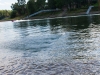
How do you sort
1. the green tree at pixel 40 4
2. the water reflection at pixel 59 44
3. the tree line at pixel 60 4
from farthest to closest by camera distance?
the green tree at pixel 40 4
the tree line at pixel 60 4
the water reflection at pixel 59 44

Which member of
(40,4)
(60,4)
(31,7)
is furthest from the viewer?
(40,4)

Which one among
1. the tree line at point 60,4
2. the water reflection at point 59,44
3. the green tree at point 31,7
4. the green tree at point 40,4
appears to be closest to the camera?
the water reflection at point 59,44

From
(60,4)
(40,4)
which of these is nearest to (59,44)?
(60,4)

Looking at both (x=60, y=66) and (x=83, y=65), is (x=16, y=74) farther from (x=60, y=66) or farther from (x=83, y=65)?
(x=83, y=65)

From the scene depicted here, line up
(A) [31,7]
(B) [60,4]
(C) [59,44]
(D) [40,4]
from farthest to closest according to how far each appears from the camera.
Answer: (D) [40,4] → (A) [31,7] → (B) [60,4] → (C) [59,44]

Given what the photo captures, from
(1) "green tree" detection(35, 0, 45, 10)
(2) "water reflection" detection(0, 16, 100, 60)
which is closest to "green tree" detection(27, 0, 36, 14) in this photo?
(1) "green tree" detection(35, 0, 45, 10)

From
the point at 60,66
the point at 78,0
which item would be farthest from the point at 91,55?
the point at 78,0

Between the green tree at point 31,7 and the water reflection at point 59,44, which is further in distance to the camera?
the green tree at point 31,7

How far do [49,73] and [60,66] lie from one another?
5.89 feet

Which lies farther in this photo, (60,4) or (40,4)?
(40,4)

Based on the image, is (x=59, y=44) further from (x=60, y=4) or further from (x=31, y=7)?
(x=31, y=7)

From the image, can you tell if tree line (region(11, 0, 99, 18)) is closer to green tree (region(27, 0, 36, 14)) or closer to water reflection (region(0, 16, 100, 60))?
green tree (region(27, 0, 36, 14))

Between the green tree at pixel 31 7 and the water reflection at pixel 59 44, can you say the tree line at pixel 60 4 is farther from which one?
the water reflection at pixel 59 44

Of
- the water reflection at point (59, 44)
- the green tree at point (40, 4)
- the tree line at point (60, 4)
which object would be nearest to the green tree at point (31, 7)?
the tree line at point (60, 4)
